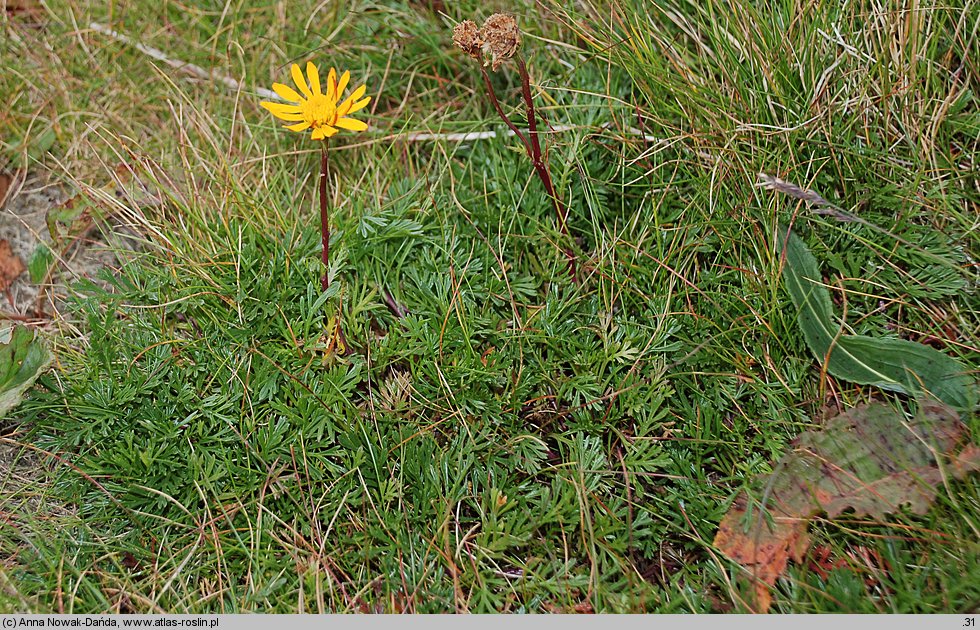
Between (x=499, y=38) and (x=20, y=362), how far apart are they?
163 cm

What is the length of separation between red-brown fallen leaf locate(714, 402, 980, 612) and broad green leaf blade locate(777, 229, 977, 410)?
0.09 metres

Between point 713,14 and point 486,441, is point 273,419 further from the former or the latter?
point 713,14

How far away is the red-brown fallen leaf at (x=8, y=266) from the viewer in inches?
101

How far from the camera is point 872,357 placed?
2102mm

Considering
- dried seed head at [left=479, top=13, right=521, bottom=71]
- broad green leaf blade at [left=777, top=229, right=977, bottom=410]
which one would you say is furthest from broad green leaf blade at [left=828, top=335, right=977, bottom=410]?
dried seed head at [left=479, top=13, right=521, bottom=71]

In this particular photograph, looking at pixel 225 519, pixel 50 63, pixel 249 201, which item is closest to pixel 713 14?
pixel 249 201

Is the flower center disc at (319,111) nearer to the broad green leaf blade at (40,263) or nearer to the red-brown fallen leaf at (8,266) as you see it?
the broad green leaf blade at (40,263)

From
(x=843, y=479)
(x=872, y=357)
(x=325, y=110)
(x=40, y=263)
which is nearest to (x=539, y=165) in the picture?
(x=325, y=110)

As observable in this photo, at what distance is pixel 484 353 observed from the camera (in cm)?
225

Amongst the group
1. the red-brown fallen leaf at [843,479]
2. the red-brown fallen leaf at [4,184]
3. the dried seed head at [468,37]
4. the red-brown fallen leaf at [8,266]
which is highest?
the dried seed head at [468,37]

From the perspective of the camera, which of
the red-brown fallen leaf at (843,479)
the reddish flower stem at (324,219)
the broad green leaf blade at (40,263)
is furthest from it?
the broad green leaf blade at (40,263)

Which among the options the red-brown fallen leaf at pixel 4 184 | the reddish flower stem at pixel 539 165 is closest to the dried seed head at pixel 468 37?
the reddish flower stem at pixel 539 165

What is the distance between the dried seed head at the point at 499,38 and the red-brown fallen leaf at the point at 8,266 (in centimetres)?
181

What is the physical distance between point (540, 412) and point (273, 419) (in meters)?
0.76
